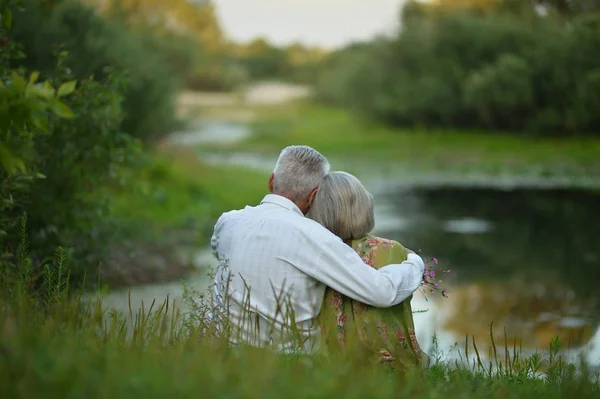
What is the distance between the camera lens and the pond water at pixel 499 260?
8.76 m

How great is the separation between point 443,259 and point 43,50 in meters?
6.08

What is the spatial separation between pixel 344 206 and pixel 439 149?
86.7ft

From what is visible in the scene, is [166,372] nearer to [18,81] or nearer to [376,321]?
[18,81]

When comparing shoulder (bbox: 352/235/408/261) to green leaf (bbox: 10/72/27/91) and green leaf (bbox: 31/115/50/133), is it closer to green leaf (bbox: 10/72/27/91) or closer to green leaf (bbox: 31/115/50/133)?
green leaf (bbox: 31/115/50/133)

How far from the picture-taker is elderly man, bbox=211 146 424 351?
398 cm

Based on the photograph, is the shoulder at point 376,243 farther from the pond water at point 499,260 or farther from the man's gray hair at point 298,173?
the pond water at point 499,260

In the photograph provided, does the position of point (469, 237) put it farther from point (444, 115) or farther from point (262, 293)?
point (444, 115)

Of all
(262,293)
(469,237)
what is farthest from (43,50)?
(262,293)

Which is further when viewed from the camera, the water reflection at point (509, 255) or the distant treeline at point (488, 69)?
the distant treeline at point (488, 69)

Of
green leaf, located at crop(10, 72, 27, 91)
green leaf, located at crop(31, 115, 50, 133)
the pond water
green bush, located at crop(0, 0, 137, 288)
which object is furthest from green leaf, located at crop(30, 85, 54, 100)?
green bush, located at crop(0, 0, 137, 288)

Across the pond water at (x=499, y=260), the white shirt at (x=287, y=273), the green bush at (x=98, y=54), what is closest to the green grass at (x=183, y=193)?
the green bush at (x=98, y=54)

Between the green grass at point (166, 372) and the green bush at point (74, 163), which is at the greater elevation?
the green bush at point (74, 163)

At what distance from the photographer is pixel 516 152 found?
28.2m

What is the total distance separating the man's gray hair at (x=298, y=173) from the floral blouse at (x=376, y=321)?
34 cm
